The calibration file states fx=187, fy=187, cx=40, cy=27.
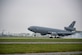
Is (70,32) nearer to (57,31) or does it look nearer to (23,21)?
(57,31)

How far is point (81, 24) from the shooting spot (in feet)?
24.0

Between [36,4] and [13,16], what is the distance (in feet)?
3.34

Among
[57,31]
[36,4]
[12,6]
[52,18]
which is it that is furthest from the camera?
[57,31]

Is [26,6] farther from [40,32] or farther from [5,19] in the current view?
[40,32]

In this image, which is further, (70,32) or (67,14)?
(70,32)

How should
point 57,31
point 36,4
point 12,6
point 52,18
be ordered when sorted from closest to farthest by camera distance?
point 12,6 < point 36,4 < point 52,18 < point 57,31

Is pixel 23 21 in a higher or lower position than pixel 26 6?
lower

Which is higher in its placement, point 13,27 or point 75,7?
point 75,7

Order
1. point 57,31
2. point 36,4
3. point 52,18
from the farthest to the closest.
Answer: point 57,31 → point 52,18 → point 36,4

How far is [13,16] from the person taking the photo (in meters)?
7.28

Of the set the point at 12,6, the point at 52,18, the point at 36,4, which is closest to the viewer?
the point at 12,6

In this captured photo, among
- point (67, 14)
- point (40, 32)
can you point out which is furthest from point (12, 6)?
point (40, 32)

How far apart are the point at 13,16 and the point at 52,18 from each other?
5.21ft

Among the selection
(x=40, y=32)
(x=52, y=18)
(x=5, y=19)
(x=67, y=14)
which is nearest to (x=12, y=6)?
(x=5, y=19)
